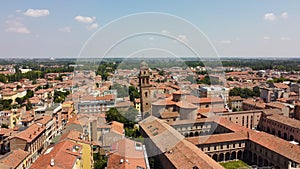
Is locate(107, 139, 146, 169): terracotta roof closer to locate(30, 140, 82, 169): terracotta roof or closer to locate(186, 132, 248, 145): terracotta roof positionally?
locate(30, 140, 82, 169): terracotta roof

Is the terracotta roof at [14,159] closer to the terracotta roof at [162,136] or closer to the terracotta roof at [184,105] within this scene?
the terracotta roof at [162,136]

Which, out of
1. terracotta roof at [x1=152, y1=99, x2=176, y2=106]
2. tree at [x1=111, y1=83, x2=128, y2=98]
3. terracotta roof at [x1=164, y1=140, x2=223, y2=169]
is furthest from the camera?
tree at [x1=111, y1=83, x2=128, y2=98]

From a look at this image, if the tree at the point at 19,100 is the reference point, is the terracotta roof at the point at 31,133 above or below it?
above

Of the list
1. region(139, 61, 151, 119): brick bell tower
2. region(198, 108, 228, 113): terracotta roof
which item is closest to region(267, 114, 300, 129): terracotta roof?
region(198, 108, 228, 113): terracotta roof

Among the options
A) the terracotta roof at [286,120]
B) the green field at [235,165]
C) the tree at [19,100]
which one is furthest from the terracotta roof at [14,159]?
the tree at [19,100]

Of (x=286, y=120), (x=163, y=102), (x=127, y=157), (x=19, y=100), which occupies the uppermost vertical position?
(x=163, y=102)

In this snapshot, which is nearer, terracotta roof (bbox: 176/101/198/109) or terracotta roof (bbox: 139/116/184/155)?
terracotta roof (bbox: 139/116/184/155)

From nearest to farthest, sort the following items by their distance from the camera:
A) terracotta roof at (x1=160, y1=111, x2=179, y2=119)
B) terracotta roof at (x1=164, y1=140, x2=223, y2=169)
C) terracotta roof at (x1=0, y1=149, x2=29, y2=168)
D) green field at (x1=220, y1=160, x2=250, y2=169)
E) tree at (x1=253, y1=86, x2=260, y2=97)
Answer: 1. terracotta roof at (x1=164, y1=140, x2=223, y2=169)
2. terracotta roof at (x1=0, y1=149, x2=29, y2=168)
3. green field at (x1=220, y1=160, x2=250, y2=169)
4. terracotta roof at (x1=160, y1=111, x2=179, y2=119)
5. tree at (x1=253, y1=86, x2=260, y2=97)

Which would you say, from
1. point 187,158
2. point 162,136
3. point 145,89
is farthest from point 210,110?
point 187,158

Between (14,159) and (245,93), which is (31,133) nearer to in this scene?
(14,159)
